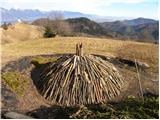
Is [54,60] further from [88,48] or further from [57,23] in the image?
[57,23]

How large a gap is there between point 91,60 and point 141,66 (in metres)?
3.40

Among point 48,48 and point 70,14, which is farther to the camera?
point 70,14

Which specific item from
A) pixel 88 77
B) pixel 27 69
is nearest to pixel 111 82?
pixel 88 77

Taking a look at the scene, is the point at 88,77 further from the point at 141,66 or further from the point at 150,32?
the point at 150,32

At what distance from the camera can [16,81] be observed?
1402cm

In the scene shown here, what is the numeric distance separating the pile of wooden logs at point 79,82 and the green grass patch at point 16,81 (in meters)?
0.67

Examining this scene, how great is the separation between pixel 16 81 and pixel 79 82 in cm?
230

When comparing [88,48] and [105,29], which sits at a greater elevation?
[88,48]

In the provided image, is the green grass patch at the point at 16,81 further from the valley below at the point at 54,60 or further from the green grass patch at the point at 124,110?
the green grass patch at the point at 124,110

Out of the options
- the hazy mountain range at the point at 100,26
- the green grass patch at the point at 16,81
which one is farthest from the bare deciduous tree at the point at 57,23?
the green grass patch at the point at 16,81

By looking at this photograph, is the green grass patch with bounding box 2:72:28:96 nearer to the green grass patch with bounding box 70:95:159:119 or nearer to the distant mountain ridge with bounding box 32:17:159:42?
the green grass patch with bounding box 70:95:159:119

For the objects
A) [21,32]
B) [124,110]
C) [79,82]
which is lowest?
[124,110]

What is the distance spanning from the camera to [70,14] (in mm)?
44062

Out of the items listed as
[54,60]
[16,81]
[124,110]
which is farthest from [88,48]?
[124,110]
